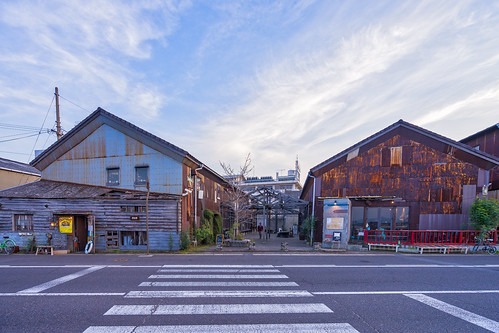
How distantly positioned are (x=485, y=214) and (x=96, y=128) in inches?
1009

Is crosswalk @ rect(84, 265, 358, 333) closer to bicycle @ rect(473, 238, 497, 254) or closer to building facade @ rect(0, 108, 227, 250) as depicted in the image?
building facade @ rect(0, 108, 227, 250)

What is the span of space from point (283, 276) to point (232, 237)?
27.6ft

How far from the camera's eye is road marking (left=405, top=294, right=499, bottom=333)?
4225 mm

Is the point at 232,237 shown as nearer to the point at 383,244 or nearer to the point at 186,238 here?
the point at 186,238

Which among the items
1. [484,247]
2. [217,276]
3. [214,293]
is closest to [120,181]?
[217,276]

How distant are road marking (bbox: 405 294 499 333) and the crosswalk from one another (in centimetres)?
260

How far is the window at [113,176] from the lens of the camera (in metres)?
15.1

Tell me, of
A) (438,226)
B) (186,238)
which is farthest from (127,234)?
(438,226)

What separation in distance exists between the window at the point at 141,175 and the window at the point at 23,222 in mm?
6897

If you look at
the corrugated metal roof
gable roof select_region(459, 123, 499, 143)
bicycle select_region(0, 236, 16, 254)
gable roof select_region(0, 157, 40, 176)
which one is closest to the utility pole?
the corrugated metal roof

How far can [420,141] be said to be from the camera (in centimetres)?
1501

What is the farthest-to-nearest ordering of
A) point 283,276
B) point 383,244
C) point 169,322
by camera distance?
point 383,244 < point 283,276 < point 169,322

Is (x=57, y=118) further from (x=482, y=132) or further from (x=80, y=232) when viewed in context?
(x=482, y=132)

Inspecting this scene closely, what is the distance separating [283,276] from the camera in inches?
297
